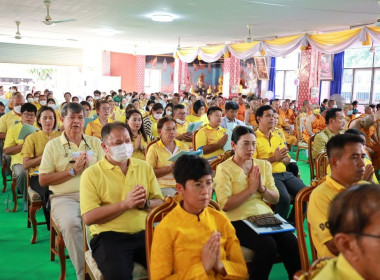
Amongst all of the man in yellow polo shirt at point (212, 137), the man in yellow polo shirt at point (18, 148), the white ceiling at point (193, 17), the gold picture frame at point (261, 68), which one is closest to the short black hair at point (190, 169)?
the man in yellow polo shirt at point (212, 137)

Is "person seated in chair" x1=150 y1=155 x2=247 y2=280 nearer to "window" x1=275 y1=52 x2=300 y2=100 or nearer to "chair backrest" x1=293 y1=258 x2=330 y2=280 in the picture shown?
"chair backrest" x1=293 y1=258 x2=330 y2=280

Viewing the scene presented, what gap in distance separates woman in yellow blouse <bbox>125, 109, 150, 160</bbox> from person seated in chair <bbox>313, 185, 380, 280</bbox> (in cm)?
321

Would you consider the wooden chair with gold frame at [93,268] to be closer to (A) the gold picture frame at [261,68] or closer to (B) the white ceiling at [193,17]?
(B) the white ceiling at [193,17]

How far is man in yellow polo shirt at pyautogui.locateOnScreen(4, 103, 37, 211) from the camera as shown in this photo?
4.07m

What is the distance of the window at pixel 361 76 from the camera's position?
1071cm

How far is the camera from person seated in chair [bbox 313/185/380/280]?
104 cm

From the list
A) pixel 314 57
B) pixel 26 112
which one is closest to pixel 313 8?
pixel 314 57

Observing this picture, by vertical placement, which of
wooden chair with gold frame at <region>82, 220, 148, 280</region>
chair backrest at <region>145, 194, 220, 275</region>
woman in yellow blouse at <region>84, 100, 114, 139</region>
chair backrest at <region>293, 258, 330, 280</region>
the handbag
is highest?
woman in yellow blouse at <region>84, 100, 114, 139</region>

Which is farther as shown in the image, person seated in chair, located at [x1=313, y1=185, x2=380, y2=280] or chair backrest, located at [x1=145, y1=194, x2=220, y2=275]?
chair backrest, located at [x1=145, y1=194, x2=220, y2=275]

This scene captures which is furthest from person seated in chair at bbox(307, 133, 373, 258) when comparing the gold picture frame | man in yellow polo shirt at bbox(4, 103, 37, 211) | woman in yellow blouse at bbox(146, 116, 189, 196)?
the gold picture frame

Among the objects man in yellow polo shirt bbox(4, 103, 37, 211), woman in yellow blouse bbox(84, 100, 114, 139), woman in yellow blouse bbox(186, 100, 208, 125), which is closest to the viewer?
man in yellow polo shirt bbox(4, 103, 37, 211)

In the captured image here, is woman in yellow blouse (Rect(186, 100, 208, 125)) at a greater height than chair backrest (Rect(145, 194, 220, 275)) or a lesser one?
greater

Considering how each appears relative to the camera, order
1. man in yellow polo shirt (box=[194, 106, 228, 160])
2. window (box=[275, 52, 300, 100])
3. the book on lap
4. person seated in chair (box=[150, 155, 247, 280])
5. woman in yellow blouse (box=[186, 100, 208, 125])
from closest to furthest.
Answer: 1. person seated in chair (box=[150, 155, 247, 280])
2. the book on lap
3. man in yellow polo shirt (box=[194, 106, 228, 160])
4. woman in yellow blouse (box=[186, 100, 208, 125])
5. window (box=[275, 52, 300, 100])

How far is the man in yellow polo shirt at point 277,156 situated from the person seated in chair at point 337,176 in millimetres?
1400
